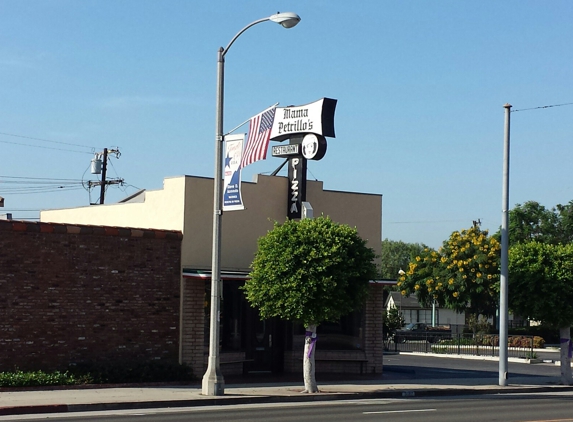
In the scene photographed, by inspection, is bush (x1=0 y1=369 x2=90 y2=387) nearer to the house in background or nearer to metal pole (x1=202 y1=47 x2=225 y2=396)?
metal pole (x1=202 y1=47 x2=225 y2=396)

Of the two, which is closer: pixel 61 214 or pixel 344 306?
pixel 344 306

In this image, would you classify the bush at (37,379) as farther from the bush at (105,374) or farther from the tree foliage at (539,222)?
the tree foliage at (539,222)

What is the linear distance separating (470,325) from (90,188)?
2587 cm

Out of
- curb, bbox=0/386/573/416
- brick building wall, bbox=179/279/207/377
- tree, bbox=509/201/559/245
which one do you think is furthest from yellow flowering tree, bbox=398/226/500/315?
brick building wall, bbox=179/279/207/377

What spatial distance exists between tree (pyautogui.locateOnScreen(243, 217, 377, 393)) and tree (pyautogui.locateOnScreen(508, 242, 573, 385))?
6.75 m

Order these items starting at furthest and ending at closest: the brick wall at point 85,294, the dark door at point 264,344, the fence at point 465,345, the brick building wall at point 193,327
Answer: the fence at point 465,345, the dark door at point 264,344, the brick building wall at point 193,327, the brick wall at point 85,294

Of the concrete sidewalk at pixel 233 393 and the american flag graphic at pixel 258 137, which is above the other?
the american flag graphic at pixel 258 137

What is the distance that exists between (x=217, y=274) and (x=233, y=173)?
258 cm

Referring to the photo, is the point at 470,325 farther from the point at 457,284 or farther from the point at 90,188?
the point at 90,188

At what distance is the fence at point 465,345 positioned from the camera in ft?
141

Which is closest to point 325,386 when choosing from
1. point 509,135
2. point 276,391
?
point 276,391

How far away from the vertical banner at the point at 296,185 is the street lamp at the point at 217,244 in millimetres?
4966

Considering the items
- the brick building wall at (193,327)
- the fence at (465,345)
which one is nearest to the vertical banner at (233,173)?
the brick building wall at (193,327)

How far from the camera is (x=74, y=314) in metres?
22.2
